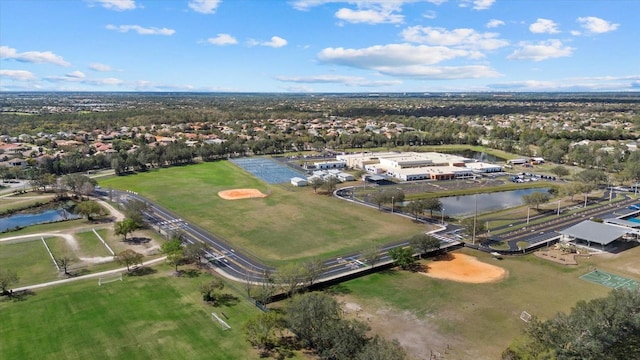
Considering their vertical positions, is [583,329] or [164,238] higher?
[583,329]

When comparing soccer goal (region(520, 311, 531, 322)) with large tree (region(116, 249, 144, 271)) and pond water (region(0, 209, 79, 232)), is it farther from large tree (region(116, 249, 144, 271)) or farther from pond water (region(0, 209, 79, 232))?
pond water (region(0, 209, 79, 232))

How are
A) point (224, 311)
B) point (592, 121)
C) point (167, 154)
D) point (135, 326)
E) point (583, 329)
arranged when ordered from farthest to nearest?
point (592, 121)
point (167, 154)
point (224, 311)
point (135, 326)
point (583, 329)

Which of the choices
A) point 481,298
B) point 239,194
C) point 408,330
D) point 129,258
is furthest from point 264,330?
point 239,194

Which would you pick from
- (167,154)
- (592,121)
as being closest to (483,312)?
(167,154)

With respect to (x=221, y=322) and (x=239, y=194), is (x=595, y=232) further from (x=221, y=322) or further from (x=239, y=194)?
(x=239, y=194)

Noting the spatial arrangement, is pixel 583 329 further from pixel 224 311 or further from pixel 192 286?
pixel 192 286

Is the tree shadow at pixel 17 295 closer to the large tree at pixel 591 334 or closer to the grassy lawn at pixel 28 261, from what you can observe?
the grassy lawn at pixel 28 261
